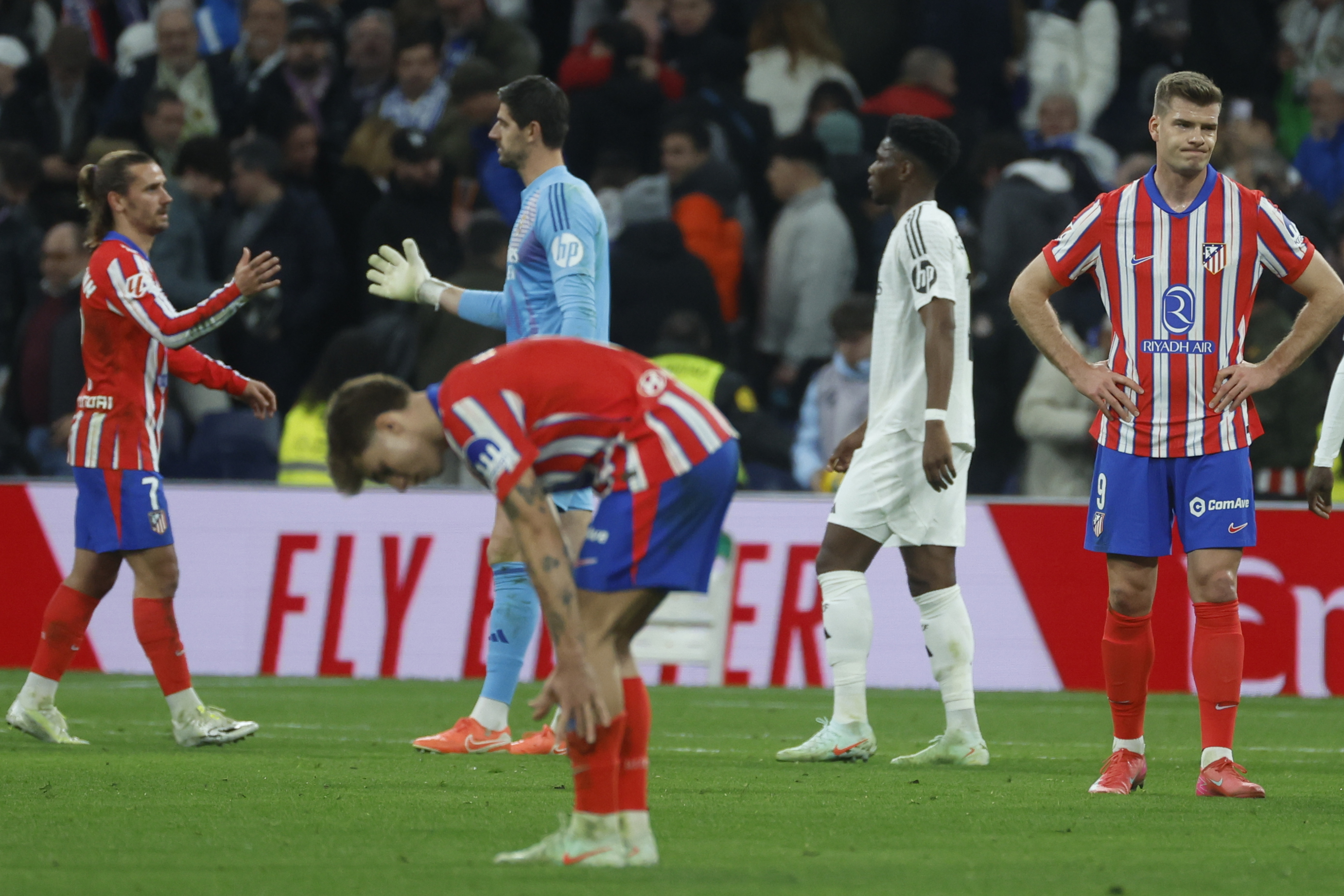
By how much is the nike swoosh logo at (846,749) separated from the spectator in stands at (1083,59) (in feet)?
27.9

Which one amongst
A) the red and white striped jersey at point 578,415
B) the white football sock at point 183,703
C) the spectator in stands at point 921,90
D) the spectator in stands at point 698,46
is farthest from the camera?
the spectator in stands at point 698,46

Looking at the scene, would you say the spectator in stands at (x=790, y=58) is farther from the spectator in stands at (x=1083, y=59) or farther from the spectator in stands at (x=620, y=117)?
the spectator in stands at (x=1083, y=59)

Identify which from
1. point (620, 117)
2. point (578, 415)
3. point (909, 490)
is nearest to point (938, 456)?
point (909, 490)

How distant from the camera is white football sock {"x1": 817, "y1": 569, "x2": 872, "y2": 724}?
306 inches

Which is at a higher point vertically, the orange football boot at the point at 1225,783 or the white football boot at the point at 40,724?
the orange football boot at the point at 1225,783

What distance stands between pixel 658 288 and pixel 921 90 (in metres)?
2.99

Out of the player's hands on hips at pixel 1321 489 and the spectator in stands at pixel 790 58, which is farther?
the spectator in stands at pixel 790 58

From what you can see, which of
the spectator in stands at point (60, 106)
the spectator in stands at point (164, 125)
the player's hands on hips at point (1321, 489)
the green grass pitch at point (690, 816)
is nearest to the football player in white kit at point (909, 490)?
the green grass pitch at point (690, 816)

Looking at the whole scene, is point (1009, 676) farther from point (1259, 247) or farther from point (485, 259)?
point (1259, 247)

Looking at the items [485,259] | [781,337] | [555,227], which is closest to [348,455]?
[555,227]

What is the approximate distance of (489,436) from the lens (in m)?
4.76

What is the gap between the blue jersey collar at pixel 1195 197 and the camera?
6660mm

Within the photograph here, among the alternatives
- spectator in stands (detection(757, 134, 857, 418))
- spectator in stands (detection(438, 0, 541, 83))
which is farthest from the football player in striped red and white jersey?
spectator in stands (detection(438, 0, 541, 83))

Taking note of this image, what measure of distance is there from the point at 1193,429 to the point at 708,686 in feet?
18.6
